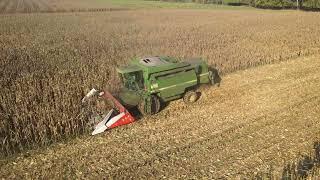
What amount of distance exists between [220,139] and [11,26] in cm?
2377

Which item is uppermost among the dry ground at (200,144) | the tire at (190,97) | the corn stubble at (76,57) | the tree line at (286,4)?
the tree line at (286,4)

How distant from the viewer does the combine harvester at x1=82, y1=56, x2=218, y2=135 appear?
351 inches

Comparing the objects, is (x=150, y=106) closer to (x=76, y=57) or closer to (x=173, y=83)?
(x=173, y=83)

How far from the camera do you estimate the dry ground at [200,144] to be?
7066mm

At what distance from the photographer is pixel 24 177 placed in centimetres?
690

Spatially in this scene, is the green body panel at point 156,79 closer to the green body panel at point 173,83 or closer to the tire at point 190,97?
the green body panel at point 173,83

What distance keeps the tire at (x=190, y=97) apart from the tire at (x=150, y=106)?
3.43 ft

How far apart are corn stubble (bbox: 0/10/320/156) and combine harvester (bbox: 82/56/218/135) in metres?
0.83

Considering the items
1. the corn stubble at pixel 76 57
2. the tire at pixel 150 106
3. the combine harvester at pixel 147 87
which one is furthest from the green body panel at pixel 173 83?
the corn stubble at pixel 76 57

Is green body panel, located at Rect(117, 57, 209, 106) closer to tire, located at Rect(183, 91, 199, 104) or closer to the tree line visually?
tire, located at Rect(183, 91, 199, 104)

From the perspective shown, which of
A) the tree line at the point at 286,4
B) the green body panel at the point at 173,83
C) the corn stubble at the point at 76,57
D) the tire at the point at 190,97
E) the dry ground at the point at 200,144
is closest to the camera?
the dry ground at the point at 200,144

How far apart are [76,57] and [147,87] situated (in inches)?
278

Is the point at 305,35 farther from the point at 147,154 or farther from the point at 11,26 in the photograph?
the point at 11,26

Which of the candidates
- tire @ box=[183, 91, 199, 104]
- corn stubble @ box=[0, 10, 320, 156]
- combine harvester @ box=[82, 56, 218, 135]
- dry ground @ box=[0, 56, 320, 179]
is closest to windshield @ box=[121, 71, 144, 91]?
combine harvester @ box=[82, 56, 218, 135]
